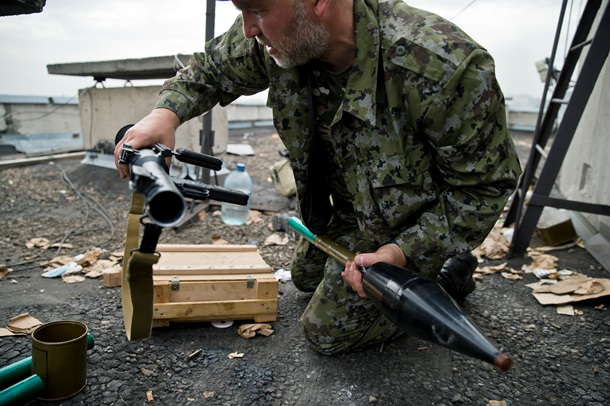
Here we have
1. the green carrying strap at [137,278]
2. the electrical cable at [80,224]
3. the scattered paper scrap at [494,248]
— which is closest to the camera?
the green carrying strap at [137,278]

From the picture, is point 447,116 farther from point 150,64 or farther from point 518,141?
point 518,141

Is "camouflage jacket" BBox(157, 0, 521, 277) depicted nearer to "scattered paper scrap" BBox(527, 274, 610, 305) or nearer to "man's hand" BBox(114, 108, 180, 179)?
"man's hand" BBox(114, 108, 180, 179)

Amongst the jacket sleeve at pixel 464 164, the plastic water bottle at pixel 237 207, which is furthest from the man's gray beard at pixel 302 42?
the plastic water bottle at pixel 237 207

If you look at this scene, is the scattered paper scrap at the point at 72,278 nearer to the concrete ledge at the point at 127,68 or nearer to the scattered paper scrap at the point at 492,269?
the concrete ledge at the point at 127,68

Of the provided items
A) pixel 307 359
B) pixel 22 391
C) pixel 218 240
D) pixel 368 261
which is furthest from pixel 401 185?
pixel 218 240

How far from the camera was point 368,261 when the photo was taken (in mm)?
1865

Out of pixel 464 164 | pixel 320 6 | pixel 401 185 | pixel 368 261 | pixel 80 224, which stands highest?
pixel 320 6

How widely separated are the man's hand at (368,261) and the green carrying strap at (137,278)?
846 mm

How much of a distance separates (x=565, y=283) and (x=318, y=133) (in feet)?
7.23

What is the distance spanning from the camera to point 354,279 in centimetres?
191

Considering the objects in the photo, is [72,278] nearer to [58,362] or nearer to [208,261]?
[208,261]

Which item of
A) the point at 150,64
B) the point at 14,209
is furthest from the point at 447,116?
the point at 14,209

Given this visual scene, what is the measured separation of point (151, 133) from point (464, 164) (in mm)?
1369

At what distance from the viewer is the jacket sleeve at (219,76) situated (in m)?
2.23
